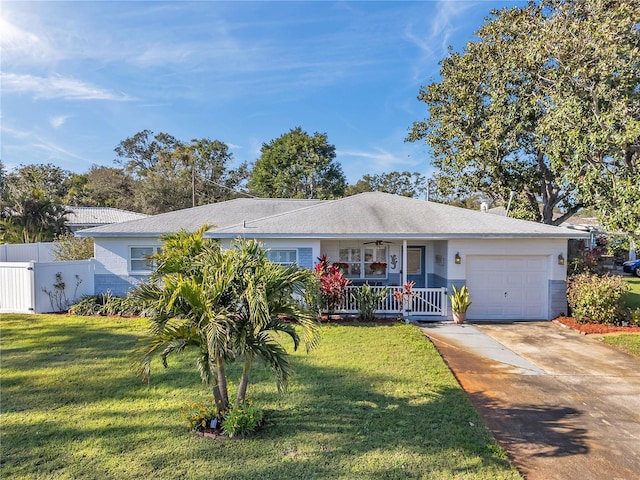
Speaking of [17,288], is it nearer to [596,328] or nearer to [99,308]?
[99,308]

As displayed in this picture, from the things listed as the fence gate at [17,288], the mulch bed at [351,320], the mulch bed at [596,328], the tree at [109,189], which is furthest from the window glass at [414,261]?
the tree at [109,189]

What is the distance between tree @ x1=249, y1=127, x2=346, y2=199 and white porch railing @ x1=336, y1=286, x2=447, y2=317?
66.6 ft

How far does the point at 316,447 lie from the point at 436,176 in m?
18.7

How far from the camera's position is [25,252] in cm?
1600

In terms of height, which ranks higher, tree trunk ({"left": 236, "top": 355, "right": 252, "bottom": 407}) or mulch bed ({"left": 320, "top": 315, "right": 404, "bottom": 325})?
tree trunk ({"left": 236, "top": 355, "right": 252, "bottom": 407})

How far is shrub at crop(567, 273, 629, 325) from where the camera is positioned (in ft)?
34.7

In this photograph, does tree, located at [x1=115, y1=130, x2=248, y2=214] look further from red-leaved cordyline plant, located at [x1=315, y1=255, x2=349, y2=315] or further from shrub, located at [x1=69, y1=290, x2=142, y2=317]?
red-leaved cordyline plant, located at [x1=315, y1=255, x2=349, y2=315]

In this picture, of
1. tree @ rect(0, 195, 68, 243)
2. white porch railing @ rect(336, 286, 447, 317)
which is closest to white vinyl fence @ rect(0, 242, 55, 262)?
tree @ rect(0, 195, 68, 243)

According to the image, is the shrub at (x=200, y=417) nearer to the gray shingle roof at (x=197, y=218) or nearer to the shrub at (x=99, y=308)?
the gray shingle roof at (x=197, y=218)

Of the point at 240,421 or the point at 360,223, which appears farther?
the point at 360,223

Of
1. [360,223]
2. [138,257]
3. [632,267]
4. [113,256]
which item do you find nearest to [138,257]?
[138,257]

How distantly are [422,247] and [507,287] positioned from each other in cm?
316

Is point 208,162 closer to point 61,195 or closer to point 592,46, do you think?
point 61,195

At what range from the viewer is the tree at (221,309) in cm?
416
